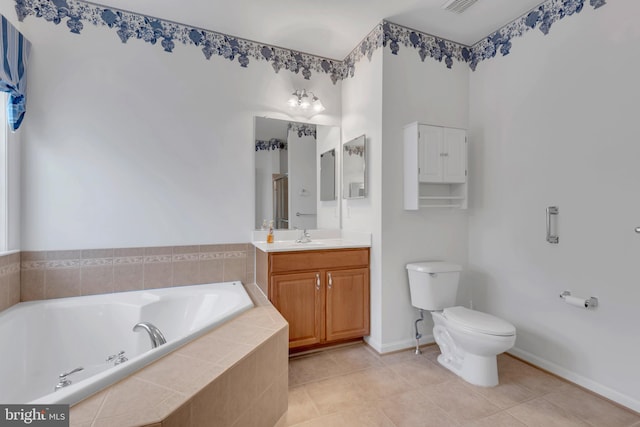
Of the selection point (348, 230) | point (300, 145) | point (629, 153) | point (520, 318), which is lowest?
point (520, 318)

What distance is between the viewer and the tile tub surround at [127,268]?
205 centimetres

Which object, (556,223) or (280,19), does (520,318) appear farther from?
(280,19)

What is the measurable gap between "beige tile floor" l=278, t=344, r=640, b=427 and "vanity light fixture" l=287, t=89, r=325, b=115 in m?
2.18

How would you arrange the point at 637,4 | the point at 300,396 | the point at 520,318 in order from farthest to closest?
the point at 520,318
the point at 300,396
the point at 637,4

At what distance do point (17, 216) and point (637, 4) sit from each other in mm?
4013

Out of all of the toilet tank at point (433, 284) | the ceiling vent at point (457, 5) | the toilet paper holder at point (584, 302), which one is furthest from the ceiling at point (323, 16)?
the toilet paper holder at point (584, 302)

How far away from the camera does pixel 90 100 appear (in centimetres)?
216

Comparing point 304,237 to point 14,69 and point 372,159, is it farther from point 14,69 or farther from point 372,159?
point 14,69

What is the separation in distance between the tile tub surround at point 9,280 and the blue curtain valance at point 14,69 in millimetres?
830

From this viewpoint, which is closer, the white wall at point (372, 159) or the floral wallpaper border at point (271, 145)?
the white wall at point (372, 159)

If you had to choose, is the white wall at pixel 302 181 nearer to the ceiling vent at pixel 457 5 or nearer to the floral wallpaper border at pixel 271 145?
the floral wallpaper border at pixel 271 145

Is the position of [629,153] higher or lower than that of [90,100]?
lower

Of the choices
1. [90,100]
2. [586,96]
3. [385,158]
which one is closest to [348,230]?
[385,158]

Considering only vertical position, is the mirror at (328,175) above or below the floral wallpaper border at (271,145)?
below
